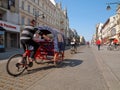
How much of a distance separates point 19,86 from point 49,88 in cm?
79

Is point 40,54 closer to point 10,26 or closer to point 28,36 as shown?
point 28,36

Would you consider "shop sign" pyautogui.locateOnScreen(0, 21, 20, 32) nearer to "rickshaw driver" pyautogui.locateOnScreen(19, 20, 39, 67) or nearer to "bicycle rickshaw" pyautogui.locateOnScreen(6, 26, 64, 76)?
"bicycle rickshaw" pyautogui.locateOnScreen(6, 26, 64, 76)

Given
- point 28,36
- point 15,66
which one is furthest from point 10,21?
point 15,66

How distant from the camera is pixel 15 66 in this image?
7148 mm

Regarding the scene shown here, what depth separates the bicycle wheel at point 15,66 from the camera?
6.99m

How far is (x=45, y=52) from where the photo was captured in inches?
386

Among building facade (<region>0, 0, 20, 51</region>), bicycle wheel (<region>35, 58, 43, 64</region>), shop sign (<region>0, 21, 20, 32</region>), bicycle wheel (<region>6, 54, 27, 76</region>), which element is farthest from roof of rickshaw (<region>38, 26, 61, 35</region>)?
building facade (<region>0, 0, 20, 51</region>)

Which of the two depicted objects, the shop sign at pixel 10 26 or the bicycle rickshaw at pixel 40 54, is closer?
the bicycle rickshaw at pixel 40 54

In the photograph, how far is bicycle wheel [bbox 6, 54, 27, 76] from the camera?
22.9ft

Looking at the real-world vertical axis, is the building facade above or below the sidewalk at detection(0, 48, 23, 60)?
above

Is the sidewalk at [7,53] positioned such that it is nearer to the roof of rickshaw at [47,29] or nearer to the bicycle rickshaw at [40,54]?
the bicycle rickshaw at [40,54]

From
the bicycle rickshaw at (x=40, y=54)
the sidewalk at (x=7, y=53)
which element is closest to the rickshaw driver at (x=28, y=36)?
the bicycle rickshaw at (x=40, y=54)

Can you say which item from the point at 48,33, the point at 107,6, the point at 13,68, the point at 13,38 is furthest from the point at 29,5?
the point at 13,68

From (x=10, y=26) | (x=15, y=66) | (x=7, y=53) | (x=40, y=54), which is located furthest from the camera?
(x=10, y=26)
